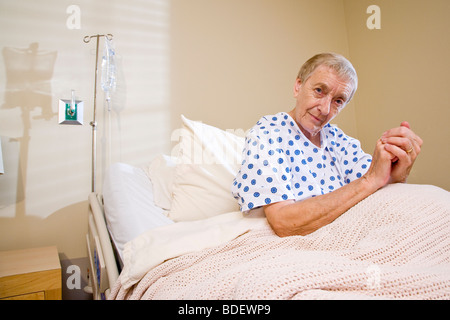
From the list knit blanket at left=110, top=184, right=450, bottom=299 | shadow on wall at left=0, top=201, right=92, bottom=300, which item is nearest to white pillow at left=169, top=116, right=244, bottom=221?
knit blanket at left=110, top=184, right=450, bottom=299

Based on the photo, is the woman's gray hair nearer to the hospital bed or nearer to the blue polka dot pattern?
the blue polka dot pattern

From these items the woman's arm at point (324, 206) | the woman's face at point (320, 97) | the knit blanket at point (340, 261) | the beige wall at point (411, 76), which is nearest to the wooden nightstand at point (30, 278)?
the knit blanket at point (340, 261)

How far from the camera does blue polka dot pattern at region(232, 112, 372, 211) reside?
3.00 ft

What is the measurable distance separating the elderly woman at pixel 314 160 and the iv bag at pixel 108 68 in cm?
110

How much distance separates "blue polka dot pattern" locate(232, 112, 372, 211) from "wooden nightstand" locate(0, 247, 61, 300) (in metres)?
0.91

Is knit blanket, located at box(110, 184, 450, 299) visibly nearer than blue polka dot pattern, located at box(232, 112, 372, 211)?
Yes

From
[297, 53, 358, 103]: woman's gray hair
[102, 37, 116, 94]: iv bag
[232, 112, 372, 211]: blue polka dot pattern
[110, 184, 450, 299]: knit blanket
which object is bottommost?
[110, 184, 450, 299]: knit blanket

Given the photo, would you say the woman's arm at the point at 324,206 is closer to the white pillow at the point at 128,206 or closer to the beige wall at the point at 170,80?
the white pillow at the point at 128,206

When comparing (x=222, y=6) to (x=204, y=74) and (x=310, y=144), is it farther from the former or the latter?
(x=310, y=144)

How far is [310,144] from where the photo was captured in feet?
3.74

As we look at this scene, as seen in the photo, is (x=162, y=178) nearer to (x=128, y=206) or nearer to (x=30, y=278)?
(x=128, y=206)

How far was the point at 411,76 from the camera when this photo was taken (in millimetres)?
2092

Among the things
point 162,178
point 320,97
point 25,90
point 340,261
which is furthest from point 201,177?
point 25,90

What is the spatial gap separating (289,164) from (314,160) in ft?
0.44
